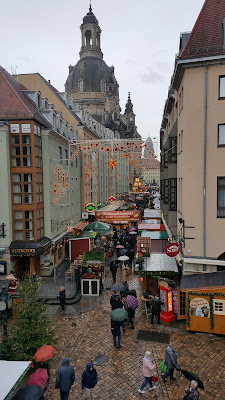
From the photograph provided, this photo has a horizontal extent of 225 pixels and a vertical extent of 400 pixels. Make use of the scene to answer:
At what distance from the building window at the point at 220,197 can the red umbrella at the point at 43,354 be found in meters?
9.38

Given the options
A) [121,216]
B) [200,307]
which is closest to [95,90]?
[121,216]

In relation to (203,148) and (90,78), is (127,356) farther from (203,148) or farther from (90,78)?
(90,78)

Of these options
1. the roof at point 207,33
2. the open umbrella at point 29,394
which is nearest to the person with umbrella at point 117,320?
the open umbrella at point 29,394

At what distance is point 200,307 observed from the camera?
14031 millimetres

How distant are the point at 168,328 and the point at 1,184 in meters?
14.0

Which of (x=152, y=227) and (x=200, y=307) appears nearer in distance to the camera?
(x=200, y=307)

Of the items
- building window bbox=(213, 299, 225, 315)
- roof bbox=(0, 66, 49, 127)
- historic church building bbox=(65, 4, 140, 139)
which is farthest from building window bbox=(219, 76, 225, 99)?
historic church building bbox=(65, 4, 140, 139)

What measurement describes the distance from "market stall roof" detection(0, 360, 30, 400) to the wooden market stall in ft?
26.3

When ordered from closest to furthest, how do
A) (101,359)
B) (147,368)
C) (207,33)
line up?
(147,368), (101,359), (207,33)

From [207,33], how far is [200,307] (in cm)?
1268

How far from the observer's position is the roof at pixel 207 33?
48.3ft

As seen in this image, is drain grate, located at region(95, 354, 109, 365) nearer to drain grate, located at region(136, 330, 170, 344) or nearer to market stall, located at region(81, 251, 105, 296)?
drain grate, located at region(136, 330, 170, 344)

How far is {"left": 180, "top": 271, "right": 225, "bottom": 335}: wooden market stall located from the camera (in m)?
13.7

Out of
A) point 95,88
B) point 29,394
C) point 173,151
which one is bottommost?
point 29,394
